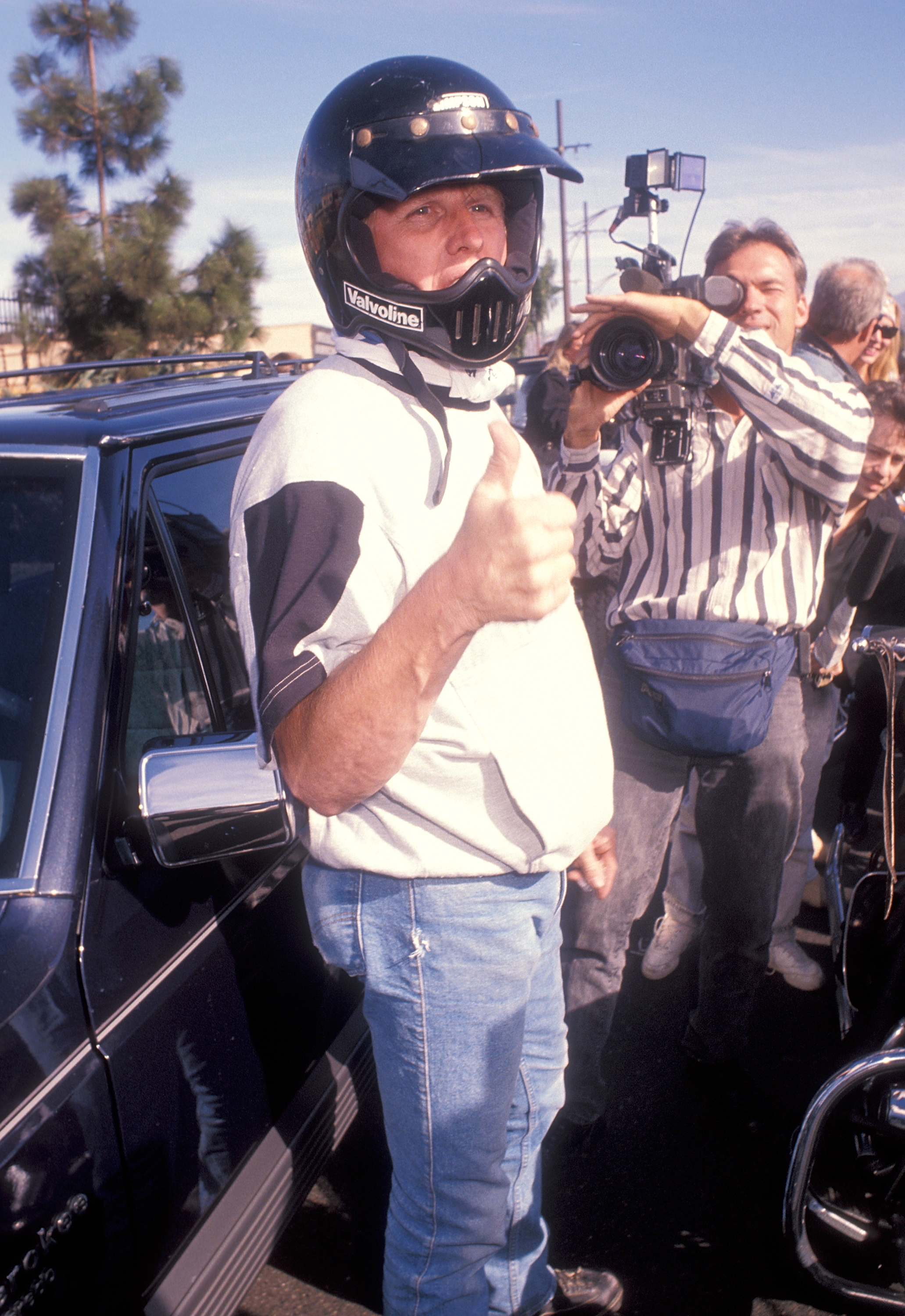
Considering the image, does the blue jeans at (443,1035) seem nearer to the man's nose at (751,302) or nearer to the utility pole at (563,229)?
the man's nose at (751,302)

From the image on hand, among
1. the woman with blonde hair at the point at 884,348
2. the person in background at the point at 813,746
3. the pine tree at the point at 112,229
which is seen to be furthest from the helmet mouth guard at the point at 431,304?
the pine tree at the point at 112,229

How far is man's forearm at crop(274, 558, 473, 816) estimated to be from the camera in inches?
48.4

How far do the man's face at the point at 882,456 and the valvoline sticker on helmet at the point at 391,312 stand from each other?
81.8 inches

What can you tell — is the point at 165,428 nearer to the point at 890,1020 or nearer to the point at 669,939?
the point at 890,1020

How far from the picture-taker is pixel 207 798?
1493 millimetres

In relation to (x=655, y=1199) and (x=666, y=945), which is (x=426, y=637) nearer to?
(x=655, y=1199)

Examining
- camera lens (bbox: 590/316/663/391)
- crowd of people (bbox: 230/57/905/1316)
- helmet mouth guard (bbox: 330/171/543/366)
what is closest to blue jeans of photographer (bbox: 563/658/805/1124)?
crowd of people (bbox: 230/57/905/1316)

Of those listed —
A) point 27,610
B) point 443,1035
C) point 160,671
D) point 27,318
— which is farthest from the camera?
point 27,318

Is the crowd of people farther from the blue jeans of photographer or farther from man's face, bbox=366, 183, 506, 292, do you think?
the blue jeans of photographer

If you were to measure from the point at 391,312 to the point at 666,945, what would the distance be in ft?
8.75

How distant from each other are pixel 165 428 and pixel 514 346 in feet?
2.43

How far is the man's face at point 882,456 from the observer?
3.15 meters

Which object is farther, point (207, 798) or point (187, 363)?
point (187, 363)

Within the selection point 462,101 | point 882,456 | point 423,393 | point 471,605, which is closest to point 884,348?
point 882,456
